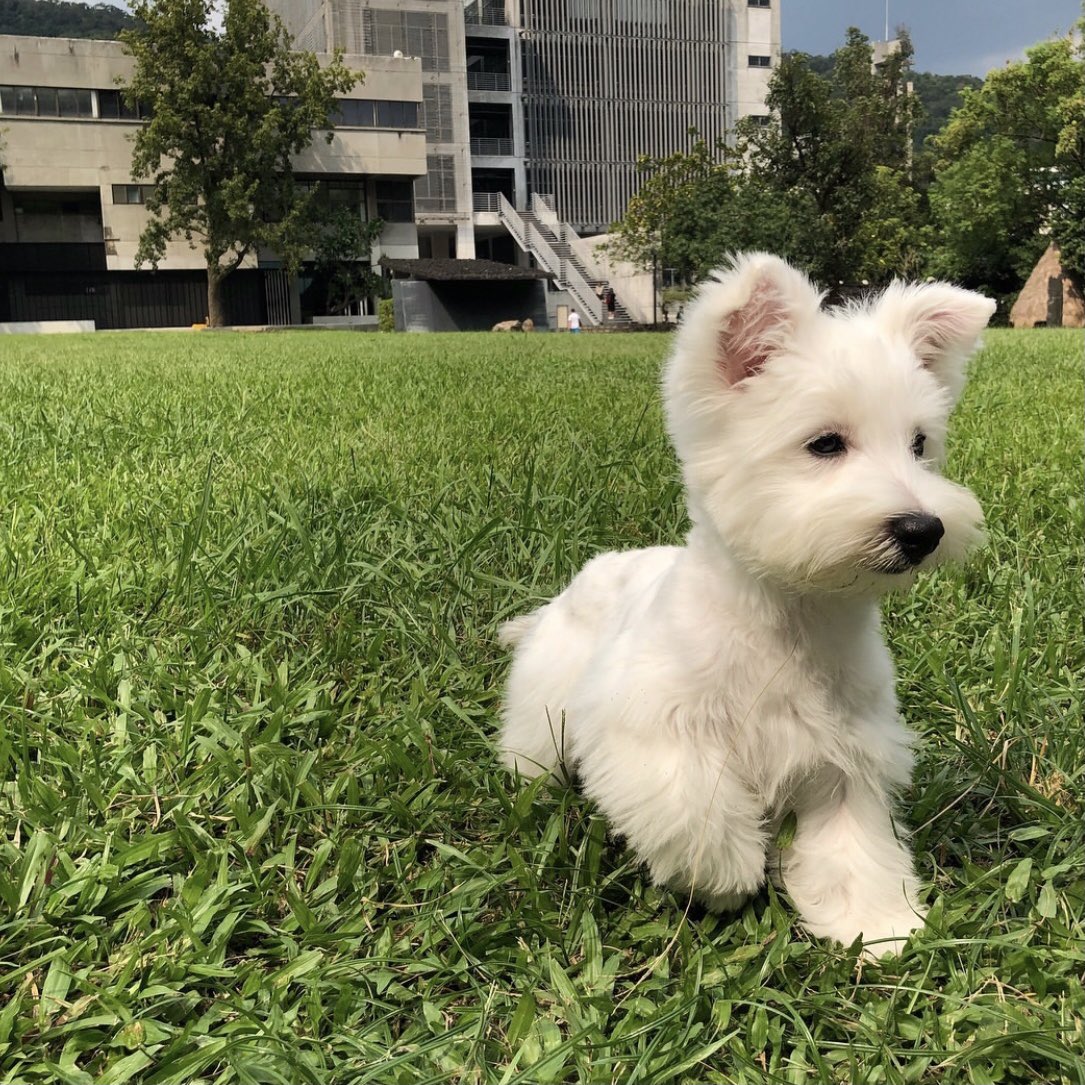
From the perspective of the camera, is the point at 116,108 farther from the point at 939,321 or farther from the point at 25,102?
the point at 939,321

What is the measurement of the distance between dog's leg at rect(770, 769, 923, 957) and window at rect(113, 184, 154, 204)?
50.8 meters

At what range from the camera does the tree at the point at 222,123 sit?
4128cm

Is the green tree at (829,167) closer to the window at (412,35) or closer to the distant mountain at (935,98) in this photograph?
the distant mountain at (935,98)

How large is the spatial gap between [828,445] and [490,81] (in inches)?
2617

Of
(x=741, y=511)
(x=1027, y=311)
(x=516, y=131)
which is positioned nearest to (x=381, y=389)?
(x=741, y=511)

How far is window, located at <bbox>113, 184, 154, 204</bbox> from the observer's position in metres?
45.8

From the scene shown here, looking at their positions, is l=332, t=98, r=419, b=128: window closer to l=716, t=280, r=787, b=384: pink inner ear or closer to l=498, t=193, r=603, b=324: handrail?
l=498, t=193, r=603, b=324: handrail

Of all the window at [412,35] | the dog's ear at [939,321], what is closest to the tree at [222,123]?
the window at [412,35]

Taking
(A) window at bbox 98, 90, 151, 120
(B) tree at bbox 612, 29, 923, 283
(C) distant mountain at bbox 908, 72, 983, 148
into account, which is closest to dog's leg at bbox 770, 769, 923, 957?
(B) tree at bbox 612, 29, 923, 283

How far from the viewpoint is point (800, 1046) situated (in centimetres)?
156

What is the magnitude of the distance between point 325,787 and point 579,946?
2.51 ft

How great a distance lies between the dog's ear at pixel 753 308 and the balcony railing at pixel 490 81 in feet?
214

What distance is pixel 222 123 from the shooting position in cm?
4119

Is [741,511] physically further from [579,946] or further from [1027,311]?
[1027,311]
